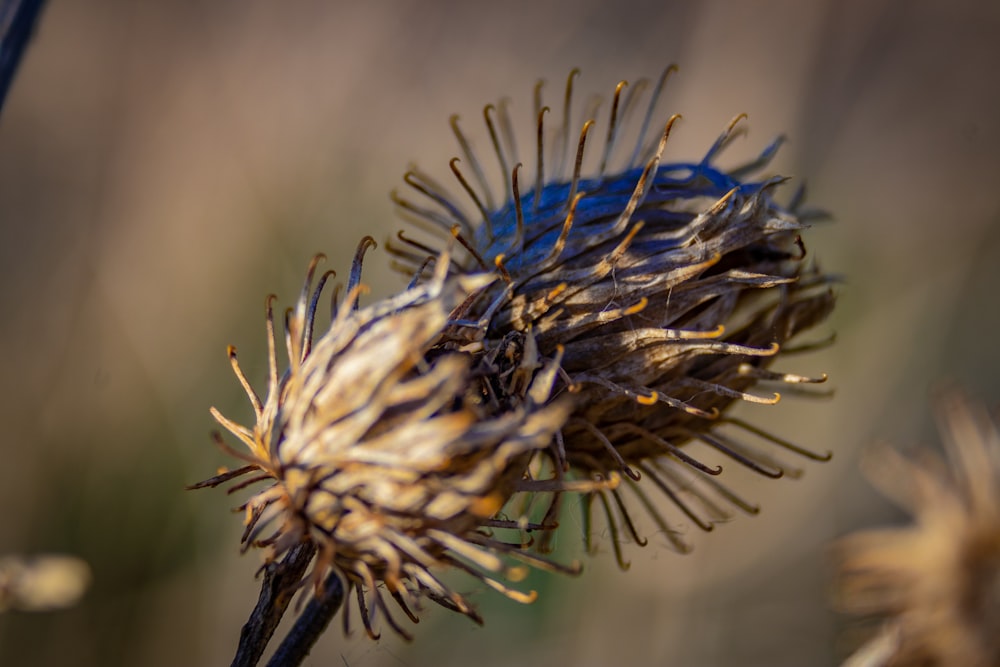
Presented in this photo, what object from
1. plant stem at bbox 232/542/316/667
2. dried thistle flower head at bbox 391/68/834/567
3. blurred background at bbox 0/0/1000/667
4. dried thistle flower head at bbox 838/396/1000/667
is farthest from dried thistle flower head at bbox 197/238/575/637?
blurred background at bbox 0/0/1000/667

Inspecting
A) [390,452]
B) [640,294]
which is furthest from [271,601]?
[640,294]

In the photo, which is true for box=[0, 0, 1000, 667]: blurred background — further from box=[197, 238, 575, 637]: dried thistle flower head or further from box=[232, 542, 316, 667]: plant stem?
box=[197, 238, 575, 637]: dried thistle flower head

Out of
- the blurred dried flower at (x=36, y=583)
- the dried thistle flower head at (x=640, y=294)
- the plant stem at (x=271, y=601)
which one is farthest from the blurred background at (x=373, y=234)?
the blurred dried flower at (x=36, y=583)

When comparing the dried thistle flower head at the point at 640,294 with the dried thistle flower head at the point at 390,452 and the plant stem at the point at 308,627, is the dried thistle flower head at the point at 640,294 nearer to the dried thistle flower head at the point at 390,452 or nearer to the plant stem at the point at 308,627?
the dried thistle flower head at the point at 390,452

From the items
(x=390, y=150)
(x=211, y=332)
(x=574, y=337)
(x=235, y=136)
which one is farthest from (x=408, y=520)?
(x=235, y=136)

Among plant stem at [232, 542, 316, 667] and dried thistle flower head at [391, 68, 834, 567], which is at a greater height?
dried thistle flower head at [391, 68, 834, 567]

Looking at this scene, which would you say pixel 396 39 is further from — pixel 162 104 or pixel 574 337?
pixel 574 337
